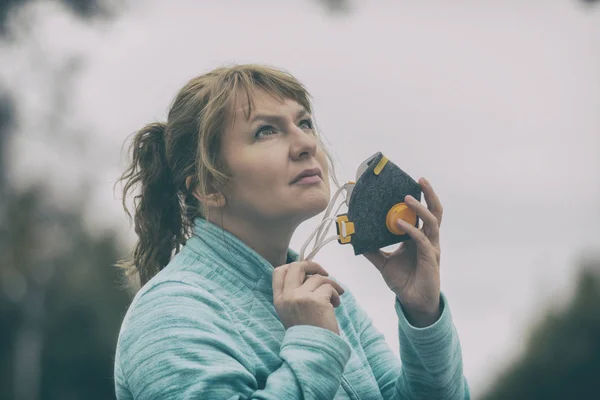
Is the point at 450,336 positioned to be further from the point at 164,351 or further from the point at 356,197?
the point at 164,351

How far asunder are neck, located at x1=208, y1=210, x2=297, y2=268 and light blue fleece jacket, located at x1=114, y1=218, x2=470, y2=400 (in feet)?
0.15

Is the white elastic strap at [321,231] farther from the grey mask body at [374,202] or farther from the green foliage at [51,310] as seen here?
the green foliage at [51,310]

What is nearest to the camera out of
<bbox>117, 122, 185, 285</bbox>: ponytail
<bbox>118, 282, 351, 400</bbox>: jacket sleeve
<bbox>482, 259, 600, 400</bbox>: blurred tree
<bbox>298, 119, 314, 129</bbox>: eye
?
<bbox>118, 282, 351, 400</bbox>: jacket sleeve

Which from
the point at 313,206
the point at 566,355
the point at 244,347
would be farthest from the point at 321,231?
the point at 566,355

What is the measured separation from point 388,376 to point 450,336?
363 mm

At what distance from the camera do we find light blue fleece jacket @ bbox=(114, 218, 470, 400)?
2510mm

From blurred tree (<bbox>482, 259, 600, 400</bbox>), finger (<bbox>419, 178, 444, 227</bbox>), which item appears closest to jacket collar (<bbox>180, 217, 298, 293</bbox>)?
finger (<bbox>419, 178, 444, 227</bbox>)

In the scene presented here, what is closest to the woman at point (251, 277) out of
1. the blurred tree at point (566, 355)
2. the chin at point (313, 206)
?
the chin at point (313, 206)

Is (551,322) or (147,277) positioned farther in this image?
(551,322)

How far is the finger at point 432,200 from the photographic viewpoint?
9.83ft

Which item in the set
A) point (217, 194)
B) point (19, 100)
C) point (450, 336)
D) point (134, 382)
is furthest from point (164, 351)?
point (19, 100)

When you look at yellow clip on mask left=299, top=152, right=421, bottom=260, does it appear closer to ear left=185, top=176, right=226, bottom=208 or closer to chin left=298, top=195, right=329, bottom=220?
chin left=298, top=195, right=329, bottom=220

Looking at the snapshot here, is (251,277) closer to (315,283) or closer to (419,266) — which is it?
(315,283)

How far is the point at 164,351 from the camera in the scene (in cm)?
254
